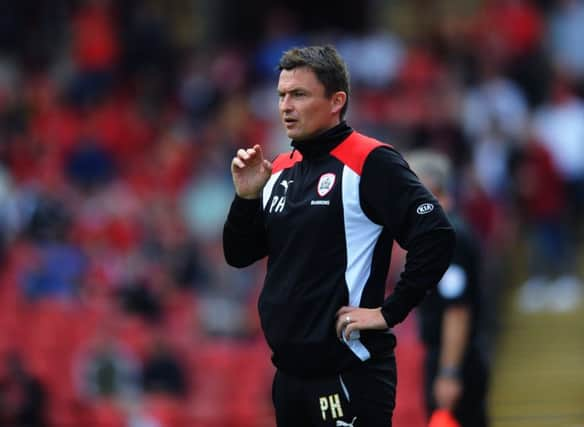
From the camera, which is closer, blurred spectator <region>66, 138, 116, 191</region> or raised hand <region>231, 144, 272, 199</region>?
raised hand <region>231, 144, 272, 199</region>

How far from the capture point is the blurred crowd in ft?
36.5

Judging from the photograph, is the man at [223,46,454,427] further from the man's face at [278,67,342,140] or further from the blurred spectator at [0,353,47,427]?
the blurred spectator at [0,353,47,427]

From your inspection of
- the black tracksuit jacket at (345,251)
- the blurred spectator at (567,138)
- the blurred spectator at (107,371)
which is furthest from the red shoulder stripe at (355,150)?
the blurred spectator at (567,138)

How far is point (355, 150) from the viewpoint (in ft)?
16.2

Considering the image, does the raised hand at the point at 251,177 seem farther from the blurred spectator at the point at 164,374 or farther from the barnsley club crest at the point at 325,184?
the blurred spectator at the point at 164,374

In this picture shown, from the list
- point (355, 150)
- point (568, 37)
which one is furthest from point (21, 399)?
point (568, 37)

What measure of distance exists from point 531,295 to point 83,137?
553 centimetres

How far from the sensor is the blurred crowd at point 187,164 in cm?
1112

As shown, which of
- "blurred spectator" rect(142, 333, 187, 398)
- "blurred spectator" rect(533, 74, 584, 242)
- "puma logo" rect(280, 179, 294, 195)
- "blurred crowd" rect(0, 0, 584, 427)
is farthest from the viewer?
"blurred spectator" rect(533, 74, 584, 242)

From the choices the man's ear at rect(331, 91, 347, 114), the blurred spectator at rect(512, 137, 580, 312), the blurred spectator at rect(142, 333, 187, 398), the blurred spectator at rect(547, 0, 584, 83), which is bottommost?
the blurred spectator at rect(142, 333, 187, 398)

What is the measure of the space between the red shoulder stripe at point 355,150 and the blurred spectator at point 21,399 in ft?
18.2

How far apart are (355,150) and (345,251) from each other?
14.5 inches

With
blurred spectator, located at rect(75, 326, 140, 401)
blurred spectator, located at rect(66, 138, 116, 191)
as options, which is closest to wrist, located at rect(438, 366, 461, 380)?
blurred spectator, located at rect(75, 326, 140, 401)

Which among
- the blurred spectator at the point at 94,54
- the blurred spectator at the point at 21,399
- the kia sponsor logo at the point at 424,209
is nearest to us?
the kia sponsor logo at the point at 424,209
